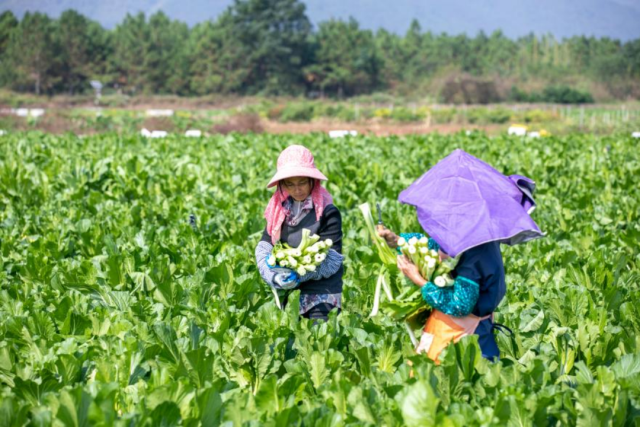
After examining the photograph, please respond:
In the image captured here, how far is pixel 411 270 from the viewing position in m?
3.43

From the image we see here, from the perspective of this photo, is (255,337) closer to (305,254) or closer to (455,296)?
(305,254)

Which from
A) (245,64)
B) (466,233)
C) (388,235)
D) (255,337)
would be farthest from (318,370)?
(245,64)

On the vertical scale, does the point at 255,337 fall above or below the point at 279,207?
below

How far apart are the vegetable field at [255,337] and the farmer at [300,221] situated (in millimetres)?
180

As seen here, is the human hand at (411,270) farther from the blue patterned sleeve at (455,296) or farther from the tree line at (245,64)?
the tree line at (245,64)

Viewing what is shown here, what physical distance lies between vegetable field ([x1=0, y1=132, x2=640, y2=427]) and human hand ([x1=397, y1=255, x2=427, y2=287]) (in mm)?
310

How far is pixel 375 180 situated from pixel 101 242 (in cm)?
585

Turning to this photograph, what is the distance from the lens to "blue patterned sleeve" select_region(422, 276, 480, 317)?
3.30m

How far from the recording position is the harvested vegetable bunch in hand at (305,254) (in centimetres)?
394

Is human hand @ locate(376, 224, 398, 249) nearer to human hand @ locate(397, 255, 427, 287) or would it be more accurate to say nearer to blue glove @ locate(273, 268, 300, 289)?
human hand @ locate(397, 255, 427, 287)

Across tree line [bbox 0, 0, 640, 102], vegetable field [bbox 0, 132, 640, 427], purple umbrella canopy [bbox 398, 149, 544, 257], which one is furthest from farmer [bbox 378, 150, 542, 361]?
tree line [bbox 0, 0, 640, 102]

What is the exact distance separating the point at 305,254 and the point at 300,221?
0.95 feet

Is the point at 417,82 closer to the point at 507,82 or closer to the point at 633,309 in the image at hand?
the point at 507,82

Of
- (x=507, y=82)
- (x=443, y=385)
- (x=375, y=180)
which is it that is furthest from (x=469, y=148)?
(x=507, y=82)
